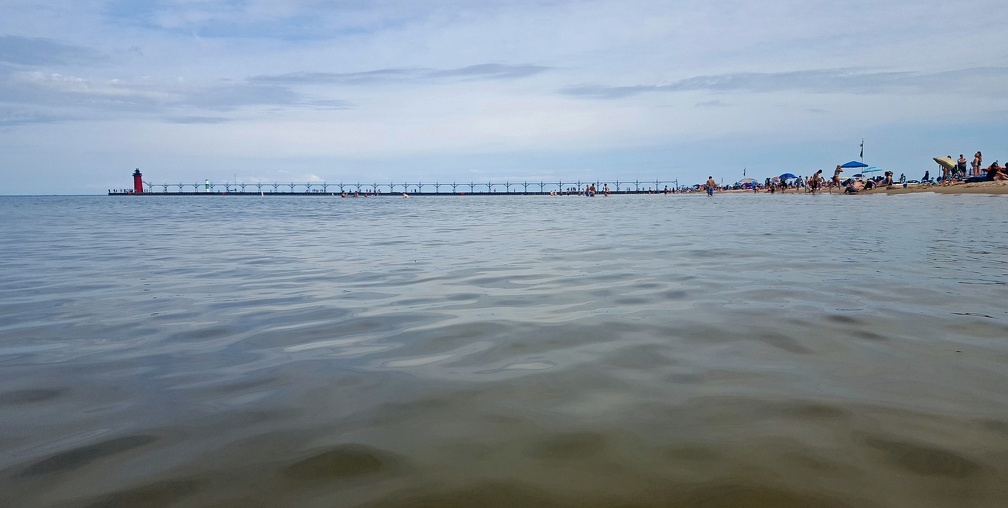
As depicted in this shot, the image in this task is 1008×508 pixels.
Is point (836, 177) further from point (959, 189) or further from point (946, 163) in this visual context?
point (959, 189)

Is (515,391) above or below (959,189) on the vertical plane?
below

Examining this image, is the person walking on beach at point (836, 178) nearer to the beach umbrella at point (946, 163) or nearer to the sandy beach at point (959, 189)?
the sandy beach at point (959, 189)

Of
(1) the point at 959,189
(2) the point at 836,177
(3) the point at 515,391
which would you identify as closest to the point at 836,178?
(2) the point at 836,177

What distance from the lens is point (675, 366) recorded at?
3.78 meters

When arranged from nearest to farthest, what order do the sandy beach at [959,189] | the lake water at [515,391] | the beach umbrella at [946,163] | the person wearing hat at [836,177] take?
1. the lake water at [515,391]
2. the sandy beach at [959,189]
3. the beach umbrella at [946,163]
4. the person wearing hat at [836,177]

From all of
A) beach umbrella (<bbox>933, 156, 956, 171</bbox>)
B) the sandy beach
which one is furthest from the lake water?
beach umbrella (<bbox>933, 156, 956, 171</bbox>)

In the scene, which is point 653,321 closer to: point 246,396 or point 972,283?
point 246,396

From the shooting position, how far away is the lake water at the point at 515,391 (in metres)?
2.35

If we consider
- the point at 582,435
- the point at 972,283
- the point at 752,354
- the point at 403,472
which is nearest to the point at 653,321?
the point at 752,354

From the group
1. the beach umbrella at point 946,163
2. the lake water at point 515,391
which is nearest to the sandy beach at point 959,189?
the beach umbrella at point 946,163

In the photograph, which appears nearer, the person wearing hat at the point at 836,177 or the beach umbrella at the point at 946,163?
the beach umbrella at the point at 946,163

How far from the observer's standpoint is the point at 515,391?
337 cm

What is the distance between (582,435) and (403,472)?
0.82 m

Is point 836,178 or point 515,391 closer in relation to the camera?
point 515,391
